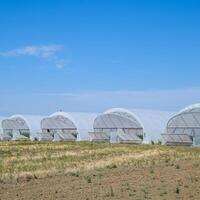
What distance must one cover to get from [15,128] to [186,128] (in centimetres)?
3387

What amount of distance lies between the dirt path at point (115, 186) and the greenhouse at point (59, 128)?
41170mm

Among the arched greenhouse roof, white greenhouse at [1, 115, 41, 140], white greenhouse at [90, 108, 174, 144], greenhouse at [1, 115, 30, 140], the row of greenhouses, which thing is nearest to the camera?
the row of greenhouses

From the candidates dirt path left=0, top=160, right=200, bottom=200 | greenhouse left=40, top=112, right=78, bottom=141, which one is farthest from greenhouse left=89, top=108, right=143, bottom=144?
dirt path left=0, top=160, right=200, bottom=200

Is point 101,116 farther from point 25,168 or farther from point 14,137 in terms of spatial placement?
point 25,168

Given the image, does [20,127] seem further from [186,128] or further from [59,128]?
[186,128]

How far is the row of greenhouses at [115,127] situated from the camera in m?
42.2

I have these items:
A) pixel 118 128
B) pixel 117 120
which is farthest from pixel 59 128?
pixel 118 128

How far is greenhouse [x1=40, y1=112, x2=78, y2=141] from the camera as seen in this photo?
190ft

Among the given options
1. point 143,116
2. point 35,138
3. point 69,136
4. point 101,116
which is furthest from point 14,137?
point 143,116

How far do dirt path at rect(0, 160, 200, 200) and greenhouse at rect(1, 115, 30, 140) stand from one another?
49708mm

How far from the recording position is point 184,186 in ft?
40.5

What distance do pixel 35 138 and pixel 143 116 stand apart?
62.2 feet

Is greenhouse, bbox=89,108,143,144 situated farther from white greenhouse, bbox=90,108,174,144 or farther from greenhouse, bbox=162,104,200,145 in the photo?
greenhouse, bbox=162,104,200,145

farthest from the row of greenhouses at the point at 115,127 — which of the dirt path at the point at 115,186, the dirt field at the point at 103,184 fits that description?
the dirt path at the point at 115,186
